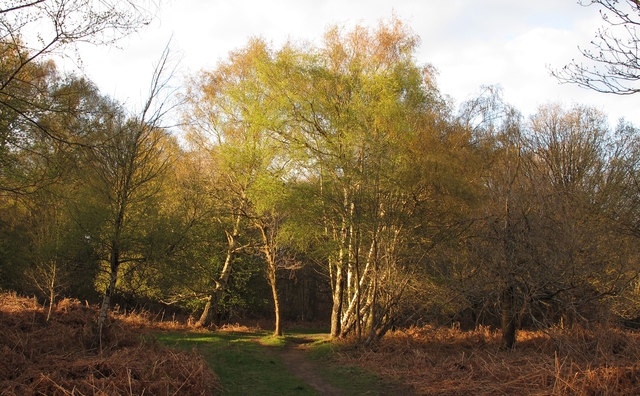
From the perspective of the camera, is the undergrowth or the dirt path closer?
the undergrowth

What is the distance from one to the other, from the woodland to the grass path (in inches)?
63.6

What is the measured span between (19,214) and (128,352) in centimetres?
1218

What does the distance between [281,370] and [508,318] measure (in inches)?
215

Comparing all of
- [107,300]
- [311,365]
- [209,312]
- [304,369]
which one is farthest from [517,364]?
[209,312]

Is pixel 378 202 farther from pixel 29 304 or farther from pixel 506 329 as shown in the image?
pixel 29 304

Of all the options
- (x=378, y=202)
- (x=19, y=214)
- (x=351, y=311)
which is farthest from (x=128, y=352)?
(x=19, y=214)

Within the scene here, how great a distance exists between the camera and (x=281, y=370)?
9242mm

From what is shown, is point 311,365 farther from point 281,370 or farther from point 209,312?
point 209,312

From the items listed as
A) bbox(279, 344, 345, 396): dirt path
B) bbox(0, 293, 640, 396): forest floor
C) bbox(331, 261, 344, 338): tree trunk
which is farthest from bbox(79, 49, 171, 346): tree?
bbox(331, 261, 344, 338): tree trunk

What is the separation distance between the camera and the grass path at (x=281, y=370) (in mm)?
7277

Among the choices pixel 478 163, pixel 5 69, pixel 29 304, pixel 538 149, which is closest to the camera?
pixel 5 69

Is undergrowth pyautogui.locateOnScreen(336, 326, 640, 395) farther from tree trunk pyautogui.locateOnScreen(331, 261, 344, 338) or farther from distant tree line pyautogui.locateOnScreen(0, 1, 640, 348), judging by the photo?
tree trunk pyautogui.locateOnScreen(331, 261, 344, 338)

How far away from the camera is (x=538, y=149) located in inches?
739

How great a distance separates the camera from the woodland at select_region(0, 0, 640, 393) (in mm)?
7727
